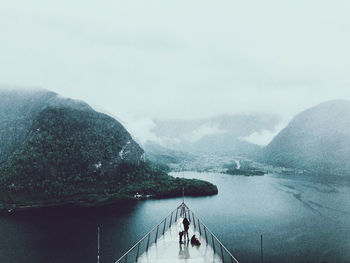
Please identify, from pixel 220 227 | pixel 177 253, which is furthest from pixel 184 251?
pixel 220 227

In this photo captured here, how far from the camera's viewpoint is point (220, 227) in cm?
9344

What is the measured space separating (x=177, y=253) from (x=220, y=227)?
72523 mm

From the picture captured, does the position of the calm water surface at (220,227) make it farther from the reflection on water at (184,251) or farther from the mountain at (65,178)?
the reflection on water at (184,251)

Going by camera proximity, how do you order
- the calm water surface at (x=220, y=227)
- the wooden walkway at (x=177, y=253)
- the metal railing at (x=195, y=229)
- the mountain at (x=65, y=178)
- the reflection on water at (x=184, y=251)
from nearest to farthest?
the wooden walkway at (x=177, y=253) < the reflection on water at (x=184, y=251) < the metal railing at (x=195, y=229) < the calm water surface at (x=220, y=227) < the mountain at (x=65, y=178)

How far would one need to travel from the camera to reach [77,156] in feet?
644

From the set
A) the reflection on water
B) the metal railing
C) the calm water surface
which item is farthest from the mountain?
the reflection on water

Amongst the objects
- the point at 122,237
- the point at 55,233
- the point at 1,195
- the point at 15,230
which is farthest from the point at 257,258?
the point at 1,195

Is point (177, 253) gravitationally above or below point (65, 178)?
below

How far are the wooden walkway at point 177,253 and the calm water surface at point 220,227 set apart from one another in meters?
45.5

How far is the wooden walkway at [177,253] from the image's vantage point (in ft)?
76.4

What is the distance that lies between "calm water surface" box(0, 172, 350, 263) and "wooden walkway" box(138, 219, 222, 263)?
45527mm

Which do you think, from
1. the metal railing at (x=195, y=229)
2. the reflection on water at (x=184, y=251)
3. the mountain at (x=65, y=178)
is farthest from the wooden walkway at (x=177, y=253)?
the mountain at (x=65, y=178)

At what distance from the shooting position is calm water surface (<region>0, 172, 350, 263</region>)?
240 feet

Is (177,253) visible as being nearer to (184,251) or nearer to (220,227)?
(184,251)
